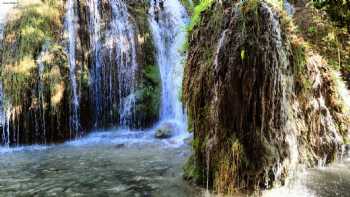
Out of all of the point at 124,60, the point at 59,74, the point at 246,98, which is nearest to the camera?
the point at 246,98

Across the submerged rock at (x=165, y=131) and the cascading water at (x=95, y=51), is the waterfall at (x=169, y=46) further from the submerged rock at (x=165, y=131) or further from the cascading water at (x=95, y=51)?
the cascading water at (x=95, y=51)

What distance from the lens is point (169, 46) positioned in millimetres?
14148

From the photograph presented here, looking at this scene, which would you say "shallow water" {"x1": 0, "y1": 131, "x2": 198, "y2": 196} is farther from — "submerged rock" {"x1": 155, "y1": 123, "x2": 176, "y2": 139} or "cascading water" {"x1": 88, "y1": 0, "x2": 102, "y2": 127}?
"cascading water" {"x1": 88, "y1": 0, "x2": 102, "y2": 127}

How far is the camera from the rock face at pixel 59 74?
1097 centimetres

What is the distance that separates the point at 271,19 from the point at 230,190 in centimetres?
228

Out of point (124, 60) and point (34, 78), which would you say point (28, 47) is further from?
point (124, 60)

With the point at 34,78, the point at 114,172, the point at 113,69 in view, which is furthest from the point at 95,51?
the point at 114,172

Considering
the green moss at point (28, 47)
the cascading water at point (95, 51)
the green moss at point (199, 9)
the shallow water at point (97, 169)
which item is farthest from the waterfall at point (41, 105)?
the green moss at point (199, 9)

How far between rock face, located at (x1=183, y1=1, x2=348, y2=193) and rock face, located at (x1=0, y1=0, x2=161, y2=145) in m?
6.91

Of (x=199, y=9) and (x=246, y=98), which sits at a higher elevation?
(x=199, y=9)

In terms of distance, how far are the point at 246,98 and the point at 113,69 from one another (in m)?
8.25

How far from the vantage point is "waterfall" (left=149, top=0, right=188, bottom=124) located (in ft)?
43.0

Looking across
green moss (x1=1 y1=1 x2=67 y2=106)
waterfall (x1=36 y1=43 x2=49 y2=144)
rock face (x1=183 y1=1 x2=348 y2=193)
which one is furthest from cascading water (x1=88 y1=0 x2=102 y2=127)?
rock face (x1=183 y1=1 x2=348 y2=193)

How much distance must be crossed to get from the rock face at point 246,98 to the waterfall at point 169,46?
7231mm
